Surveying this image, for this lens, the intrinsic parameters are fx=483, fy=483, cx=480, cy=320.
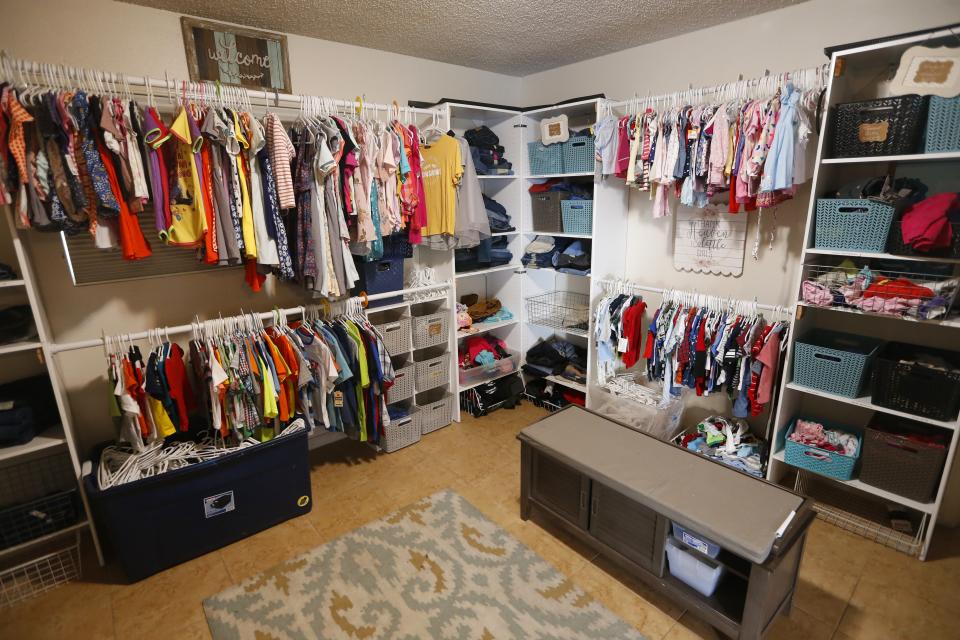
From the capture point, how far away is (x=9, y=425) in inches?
80.9

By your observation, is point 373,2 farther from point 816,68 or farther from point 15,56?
point 816,68

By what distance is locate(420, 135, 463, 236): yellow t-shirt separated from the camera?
3.06 metres

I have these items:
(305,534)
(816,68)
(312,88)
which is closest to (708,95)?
(816,68)

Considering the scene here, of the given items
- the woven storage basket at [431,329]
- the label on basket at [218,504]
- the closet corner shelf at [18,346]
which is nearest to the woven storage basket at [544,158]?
the woven storage basket at [431,329]

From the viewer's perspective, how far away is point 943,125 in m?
1.96

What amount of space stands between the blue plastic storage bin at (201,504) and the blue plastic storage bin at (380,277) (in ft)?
3.16

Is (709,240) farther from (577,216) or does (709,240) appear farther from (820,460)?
(820,460)

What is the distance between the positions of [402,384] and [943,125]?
302 cm

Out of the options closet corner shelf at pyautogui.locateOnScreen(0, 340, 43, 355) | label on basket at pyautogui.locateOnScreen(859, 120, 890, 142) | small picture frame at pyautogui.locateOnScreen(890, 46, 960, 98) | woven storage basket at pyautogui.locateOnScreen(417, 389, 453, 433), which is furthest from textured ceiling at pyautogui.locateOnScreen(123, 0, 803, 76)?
woven storage basket at pyautogui.locateOnScreen(417, 389, 453, 433)

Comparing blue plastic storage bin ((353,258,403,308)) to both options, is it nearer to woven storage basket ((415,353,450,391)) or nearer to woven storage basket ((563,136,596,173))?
woven storage basket ((415,353,450,391))

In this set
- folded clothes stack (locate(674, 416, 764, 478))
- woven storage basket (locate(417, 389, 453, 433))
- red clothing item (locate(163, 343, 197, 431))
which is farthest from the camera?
woven storage basket (locate(417, 389, 453, 433))

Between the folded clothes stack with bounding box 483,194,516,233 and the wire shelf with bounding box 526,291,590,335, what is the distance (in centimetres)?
66

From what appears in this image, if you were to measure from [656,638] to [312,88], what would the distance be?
3.40 metres

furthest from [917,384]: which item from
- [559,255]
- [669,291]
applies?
[559,255]
